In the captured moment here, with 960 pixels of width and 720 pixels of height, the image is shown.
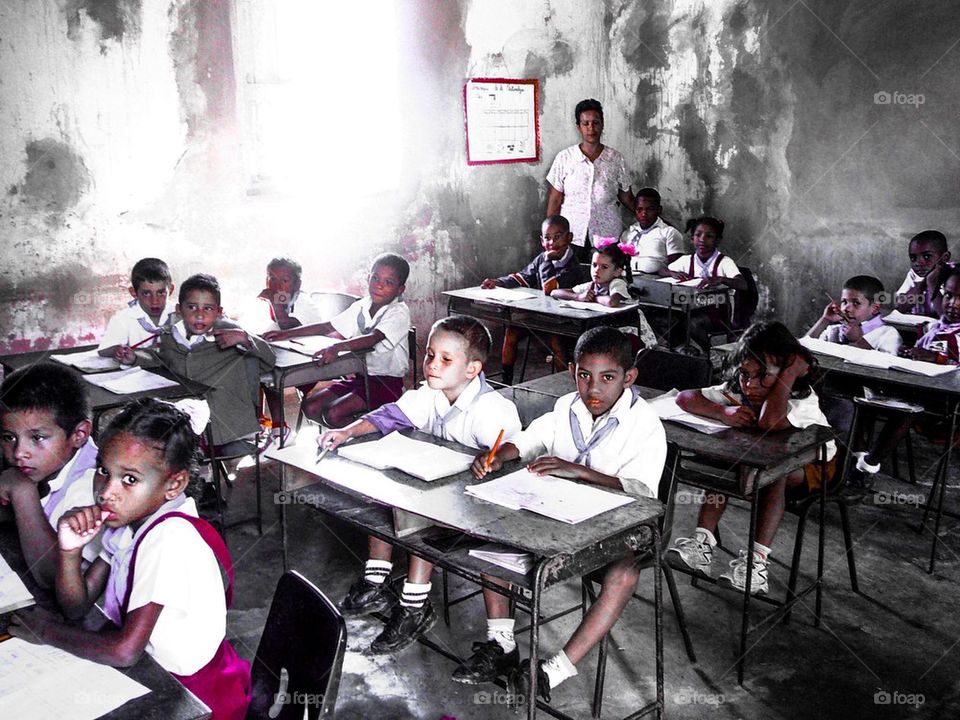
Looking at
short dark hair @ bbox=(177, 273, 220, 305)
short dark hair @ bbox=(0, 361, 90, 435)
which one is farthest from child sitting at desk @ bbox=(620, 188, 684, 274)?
short dark hair @ bbox=(0, 361, 90, 435)

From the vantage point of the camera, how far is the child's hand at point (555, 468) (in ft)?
7.34

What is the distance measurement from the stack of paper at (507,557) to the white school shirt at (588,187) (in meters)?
5.11

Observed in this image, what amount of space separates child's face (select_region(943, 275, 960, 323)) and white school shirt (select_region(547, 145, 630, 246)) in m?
→ 3.20

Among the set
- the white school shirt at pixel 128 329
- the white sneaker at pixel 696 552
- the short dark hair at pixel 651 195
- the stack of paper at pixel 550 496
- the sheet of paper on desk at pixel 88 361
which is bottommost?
the white sneaker at pixel 696 552

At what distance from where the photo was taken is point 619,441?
2.48 m

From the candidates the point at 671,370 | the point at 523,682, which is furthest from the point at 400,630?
the point at 671,370

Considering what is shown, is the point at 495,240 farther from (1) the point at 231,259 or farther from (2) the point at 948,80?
(2) the point at 948,80

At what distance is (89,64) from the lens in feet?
15.6

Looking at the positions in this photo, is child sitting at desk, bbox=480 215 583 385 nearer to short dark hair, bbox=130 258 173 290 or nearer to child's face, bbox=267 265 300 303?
child's face, bbox=267 265 300 303

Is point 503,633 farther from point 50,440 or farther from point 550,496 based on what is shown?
point 50,440

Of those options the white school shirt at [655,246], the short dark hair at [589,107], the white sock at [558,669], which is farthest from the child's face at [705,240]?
the white sock at [558,669]

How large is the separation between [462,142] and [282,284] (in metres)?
2.31

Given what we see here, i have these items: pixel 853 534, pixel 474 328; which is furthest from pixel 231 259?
pixel 853 534

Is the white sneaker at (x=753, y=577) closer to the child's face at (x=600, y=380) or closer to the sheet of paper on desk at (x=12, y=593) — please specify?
the child's face at (x=600, y=380)
